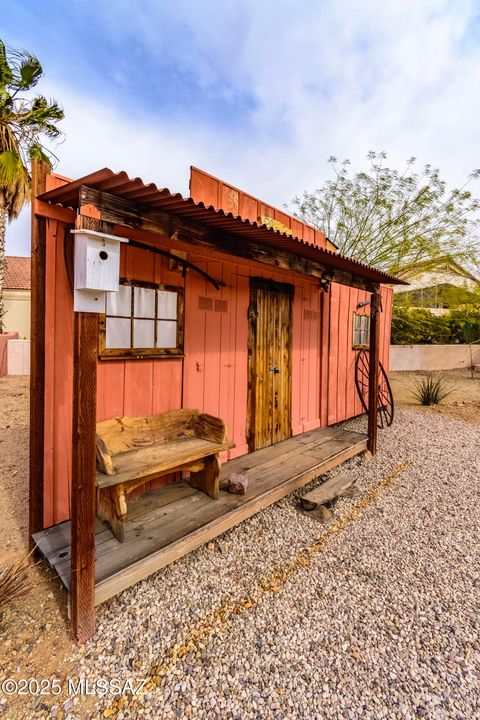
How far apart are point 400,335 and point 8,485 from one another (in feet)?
45.7

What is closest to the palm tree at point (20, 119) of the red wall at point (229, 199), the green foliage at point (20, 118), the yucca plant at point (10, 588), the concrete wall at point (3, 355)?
the green foliage at point (20, 118)

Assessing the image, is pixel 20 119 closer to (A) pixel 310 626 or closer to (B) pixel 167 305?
(B) pixel 167 305

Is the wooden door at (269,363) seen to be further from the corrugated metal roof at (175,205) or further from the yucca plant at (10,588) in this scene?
the yucca plant at (10,588)

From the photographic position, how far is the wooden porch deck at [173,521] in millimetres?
2059

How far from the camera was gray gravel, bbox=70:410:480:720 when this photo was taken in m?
1.56

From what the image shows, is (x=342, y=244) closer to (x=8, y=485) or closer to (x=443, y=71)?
(x=443, y=71)

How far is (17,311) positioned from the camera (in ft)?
48.7

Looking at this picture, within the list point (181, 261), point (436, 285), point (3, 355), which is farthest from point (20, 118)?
point (436, 285)

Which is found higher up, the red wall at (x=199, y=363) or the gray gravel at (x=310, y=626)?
the red wall at (x=199, y=363)

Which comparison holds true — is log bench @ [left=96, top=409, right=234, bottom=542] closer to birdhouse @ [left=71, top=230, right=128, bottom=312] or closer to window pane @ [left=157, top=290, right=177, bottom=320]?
window pane @ [left=157, top=290, right=177, bottom=320]

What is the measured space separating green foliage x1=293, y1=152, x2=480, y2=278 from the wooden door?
826 centimetres

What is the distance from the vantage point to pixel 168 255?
2.92 metres

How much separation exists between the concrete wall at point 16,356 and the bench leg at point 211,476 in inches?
352

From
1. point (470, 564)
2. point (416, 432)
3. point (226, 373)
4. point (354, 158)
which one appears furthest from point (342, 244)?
point (470, 564)
